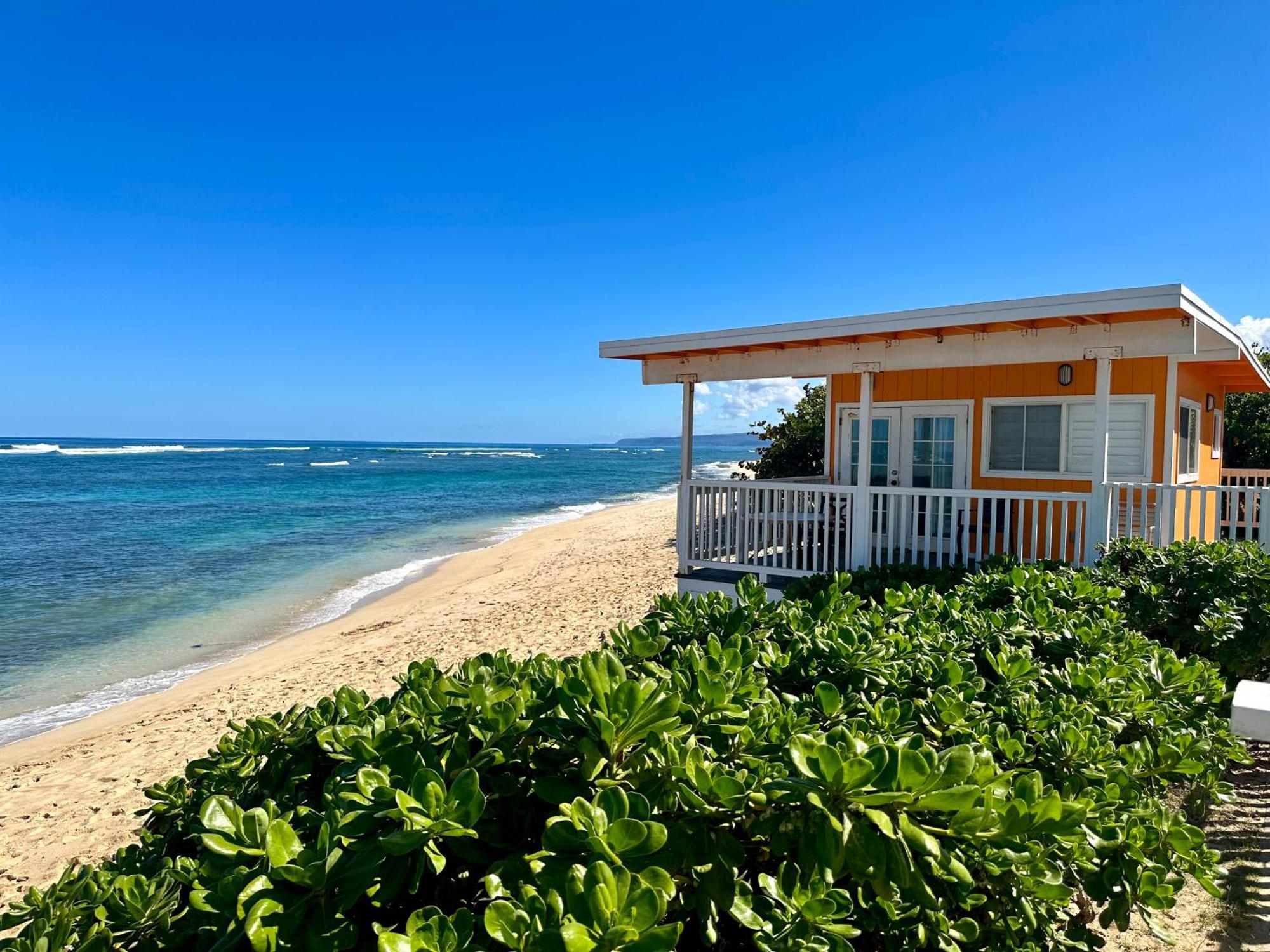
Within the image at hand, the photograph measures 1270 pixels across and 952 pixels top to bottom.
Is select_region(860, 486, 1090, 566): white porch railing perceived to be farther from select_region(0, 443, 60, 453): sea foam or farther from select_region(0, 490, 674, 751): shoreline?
select_region(0, 443, 60, 453): sea foam

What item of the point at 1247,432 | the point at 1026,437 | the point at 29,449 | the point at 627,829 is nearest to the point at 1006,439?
the point at 1026,437

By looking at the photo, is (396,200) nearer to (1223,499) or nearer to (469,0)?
(469,0)

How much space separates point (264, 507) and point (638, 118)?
76.7 ft

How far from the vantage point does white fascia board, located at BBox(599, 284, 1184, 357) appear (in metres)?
5.79

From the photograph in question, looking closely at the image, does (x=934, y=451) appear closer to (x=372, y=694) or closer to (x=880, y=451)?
(x=880, y=451)

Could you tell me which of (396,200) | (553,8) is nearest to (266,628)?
(553,8)

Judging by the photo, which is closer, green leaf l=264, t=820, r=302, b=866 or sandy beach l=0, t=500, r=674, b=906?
green leaf l=264, t=820, r=302, b=866

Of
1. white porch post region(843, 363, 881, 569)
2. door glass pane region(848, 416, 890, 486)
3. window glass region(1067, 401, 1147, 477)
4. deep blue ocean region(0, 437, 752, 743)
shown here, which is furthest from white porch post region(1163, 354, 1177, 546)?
deep blue ocean region(0, 437, 752, 743)

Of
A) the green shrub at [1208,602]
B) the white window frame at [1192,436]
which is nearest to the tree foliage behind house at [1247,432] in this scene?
the white window frame at [1192,436]

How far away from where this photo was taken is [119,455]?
245 feet

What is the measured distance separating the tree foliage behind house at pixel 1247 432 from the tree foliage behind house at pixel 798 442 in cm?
907

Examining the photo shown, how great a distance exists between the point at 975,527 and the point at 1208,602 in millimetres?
4110

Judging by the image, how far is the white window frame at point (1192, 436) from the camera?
8830mm

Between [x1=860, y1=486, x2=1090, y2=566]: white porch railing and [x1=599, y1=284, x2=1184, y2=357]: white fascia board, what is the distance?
1707mm
